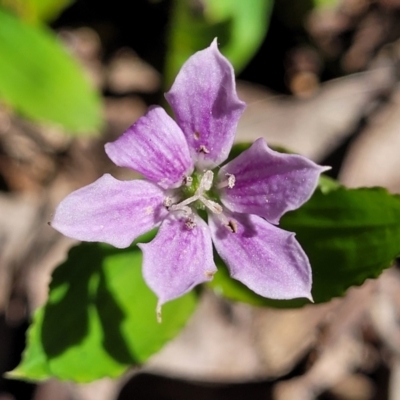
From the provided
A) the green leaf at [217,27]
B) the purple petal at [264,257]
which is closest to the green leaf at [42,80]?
the green leaf at [217,27]

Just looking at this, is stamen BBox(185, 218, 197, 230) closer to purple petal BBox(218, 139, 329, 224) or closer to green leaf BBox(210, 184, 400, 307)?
purple petal BBox(218, 139, 329, 224)

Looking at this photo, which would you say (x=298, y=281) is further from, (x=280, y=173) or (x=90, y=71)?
(x=90, y=71)

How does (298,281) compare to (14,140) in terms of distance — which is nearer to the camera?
(298,281)

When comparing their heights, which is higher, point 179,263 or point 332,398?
point 179,263

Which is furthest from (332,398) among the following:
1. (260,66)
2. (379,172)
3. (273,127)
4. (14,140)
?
(14,140)

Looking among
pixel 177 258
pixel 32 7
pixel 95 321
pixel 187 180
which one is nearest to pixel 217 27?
pixel 32 7

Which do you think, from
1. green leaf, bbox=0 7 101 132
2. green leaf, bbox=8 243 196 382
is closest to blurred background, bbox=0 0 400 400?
green leaf, bbox=0 7 101 132

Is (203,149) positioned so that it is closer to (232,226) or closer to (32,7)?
(232,226)
